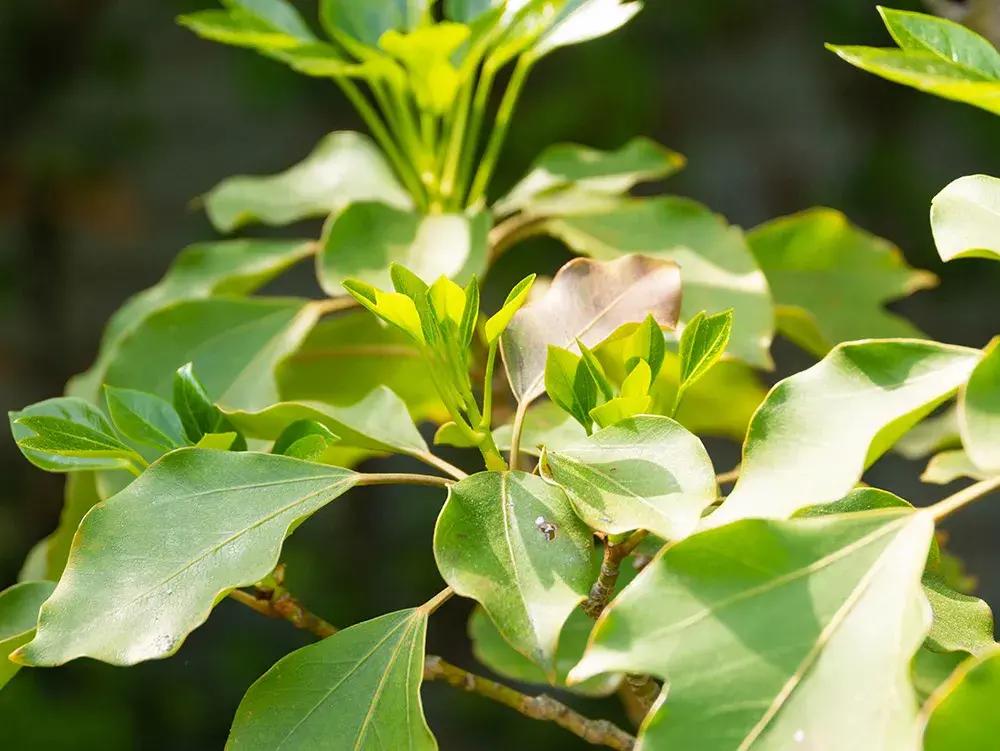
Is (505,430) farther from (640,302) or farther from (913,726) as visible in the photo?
(913,726)

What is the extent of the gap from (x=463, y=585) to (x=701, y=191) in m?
2.08

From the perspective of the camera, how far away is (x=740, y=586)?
44 cm

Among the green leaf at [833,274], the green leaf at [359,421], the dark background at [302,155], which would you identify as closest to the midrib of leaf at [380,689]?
the green leaf at [359,421]

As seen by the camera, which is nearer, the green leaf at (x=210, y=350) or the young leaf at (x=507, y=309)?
the young leaf at (x=507, y=309)

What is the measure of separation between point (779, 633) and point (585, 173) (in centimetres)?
55

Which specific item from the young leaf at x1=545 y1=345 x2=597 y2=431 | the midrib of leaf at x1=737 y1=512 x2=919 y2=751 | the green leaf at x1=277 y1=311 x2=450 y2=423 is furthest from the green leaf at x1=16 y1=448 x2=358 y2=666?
the green leaf at x1=277 y1=311 x2=450 y2=423

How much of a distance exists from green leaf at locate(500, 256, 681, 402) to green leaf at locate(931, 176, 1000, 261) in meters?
0.14

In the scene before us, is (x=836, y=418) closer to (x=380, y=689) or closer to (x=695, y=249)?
(x=380, y=689)

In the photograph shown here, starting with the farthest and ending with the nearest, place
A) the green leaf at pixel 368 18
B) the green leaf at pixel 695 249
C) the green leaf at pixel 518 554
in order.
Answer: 1. the green leaf at pixel 368 18
2. the green leaf at pixel 695 249
3. the green leaf at pixel 518 554

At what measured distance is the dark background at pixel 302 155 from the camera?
221 centimetres

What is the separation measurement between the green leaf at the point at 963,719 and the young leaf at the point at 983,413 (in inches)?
3.2

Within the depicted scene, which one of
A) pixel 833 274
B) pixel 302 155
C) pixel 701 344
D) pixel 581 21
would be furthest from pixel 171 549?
pixel 302 155

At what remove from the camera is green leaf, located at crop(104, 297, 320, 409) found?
0.82m

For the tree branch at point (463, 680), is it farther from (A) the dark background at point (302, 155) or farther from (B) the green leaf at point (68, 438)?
(A) the dark background at point (302, 155)
